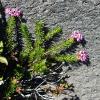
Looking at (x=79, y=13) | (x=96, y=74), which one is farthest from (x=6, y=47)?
(x=96, y=74)

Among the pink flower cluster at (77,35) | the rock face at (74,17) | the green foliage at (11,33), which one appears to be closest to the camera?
the green foliage at (11,33)

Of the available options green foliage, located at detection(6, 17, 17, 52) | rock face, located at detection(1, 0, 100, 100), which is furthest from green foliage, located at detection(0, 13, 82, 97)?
rock face, located at detection(1, 0, 100, 100)

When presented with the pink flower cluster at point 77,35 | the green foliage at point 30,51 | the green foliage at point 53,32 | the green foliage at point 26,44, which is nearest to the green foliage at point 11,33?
the green foliage at point 30,51

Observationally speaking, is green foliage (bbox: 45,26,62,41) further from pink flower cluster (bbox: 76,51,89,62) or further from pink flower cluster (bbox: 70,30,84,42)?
pink flower cluster (bbox: 76,51,89,62)

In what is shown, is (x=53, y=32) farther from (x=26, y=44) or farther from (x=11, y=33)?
(x=11, y=33)

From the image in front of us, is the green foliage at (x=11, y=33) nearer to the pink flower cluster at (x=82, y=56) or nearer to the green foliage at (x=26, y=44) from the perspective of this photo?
the green foliage at (x=26, y=44)

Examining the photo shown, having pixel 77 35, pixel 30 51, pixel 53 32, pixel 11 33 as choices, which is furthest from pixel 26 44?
pixel 77 35

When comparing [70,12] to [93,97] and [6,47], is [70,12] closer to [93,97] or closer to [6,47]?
[6,47]
